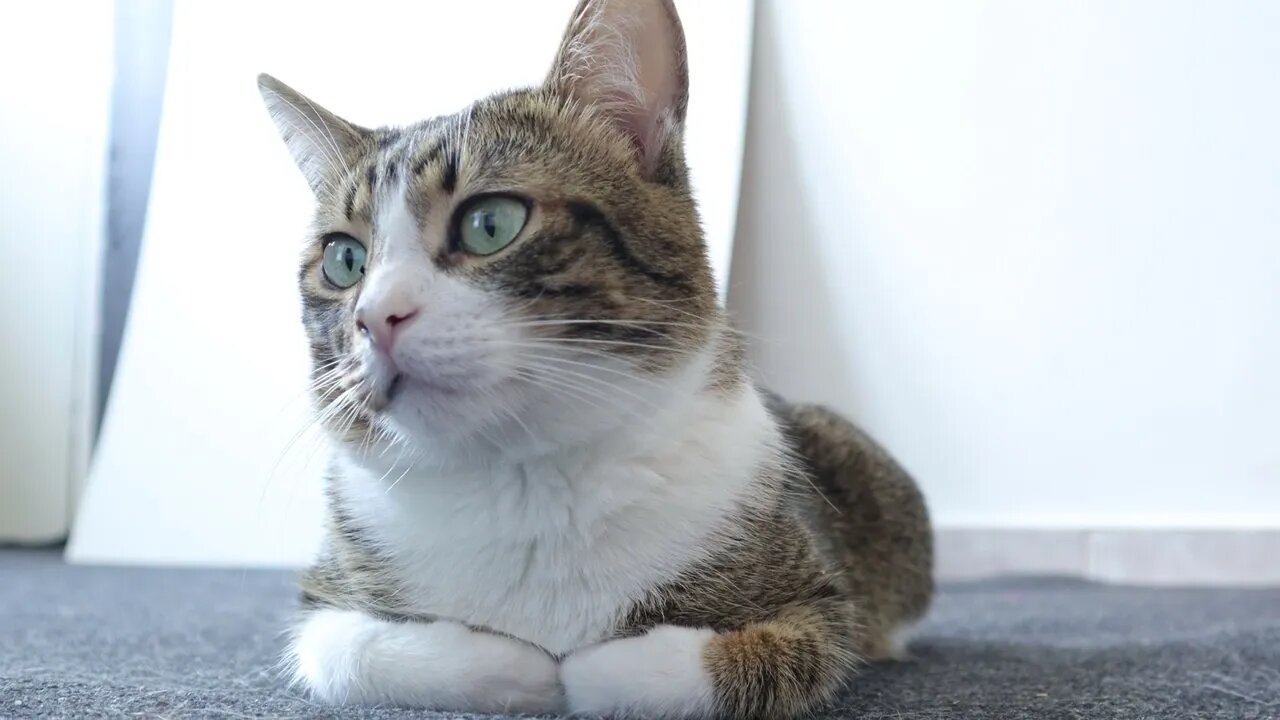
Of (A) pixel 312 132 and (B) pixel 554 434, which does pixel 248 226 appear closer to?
(A) pixel 312 132

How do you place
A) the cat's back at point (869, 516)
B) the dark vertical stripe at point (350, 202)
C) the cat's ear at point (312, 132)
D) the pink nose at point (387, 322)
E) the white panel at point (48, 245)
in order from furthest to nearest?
the white panel at point (48, 245) → the cat's back at point (869, 516) → the cat's ear at point (312, 132) → the dark vertical stripe at point (350, 202) → the pink nose at point (387, 322)

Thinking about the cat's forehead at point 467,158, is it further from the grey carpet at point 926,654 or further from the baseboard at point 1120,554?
the baseboard at point 1120,554

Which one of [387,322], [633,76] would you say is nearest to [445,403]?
[387,322]

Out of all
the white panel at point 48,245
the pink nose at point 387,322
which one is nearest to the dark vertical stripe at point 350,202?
the pink nose at point 387,322

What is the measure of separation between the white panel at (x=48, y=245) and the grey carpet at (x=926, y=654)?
0.70m

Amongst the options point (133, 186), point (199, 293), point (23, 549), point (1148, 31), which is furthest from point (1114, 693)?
point (23, 549)

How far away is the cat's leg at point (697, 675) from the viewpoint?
0.98 metres

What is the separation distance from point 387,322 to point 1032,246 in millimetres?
2353

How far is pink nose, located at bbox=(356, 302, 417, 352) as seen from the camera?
0.95 m

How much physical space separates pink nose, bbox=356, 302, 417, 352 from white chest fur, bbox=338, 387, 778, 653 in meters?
0.21

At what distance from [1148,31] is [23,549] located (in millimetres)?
3838

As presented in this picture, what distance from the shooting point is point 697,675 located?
99 cm

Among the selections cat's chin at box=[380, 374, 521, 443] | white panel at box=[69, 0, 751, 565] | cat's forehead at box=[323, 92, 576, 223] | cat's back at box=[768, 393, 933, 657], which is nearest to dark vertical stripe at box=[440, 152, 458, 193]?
cat's forehead at box=[323, 92, 576, 223]

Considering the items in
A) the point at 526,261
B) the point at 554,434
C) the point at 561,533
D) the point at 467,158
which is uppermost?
the point at 467,158
